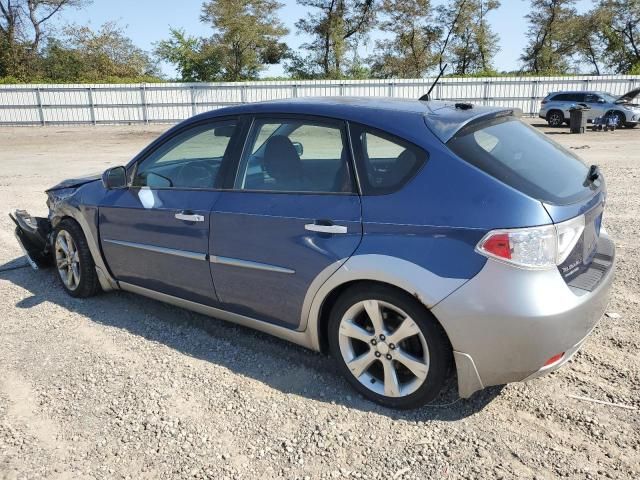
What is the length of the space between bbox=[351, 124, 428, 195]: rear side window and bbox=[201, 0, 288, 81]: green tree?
3563cm

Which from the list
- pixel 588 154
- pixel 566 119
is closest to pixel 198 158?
pixel 588 154

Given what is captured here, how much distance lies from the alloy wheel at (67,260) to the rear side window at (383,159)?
2795 mm

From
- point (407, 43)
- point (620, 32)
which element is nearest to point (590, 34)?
point (620, 32)

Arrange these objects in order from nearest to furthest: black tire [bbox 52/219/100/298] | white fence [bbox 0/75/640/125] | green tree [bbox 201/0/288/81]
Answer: black tire [bbox 52/219/100/298] < white fence [bbox 0/75/640/125] < green tree [bbox 201/0/288/81]

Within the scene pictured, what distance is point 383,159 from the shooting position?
2.91 metres

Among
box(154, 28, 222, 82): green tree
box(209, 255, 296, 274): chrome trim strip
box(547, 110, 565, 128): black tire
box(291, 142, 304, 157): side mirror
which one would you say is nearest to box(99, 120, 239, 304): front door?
box(209, 255, 296, 274): chrome trim strip

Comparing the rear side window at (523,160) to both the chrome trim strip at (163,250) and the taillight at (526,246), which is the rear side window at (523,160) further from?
the chrome trim strip at (163,250)

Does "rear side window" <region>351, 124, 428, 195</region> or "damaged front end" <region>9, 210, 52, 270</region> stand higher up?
"rear side window" <region>351, 124, 428, 195</region>

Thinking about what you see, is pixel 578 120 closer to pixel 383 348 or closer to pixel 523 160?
pixel 523 160

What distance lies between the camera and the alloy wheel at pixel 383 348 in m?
2.82

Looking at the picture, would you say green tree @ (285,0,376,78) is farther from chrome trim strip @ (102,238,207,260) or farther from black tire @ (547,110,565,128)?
chrome trim strip @ (102,238,207,260)

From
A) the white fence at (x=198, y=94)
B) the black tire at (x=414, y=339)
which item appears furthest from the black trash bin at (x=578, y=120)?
the black tire at (x=414, y=339)

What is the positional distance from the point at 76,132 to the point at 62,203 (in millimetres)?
22986

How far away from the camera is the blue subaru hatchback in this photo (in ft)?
8.34
